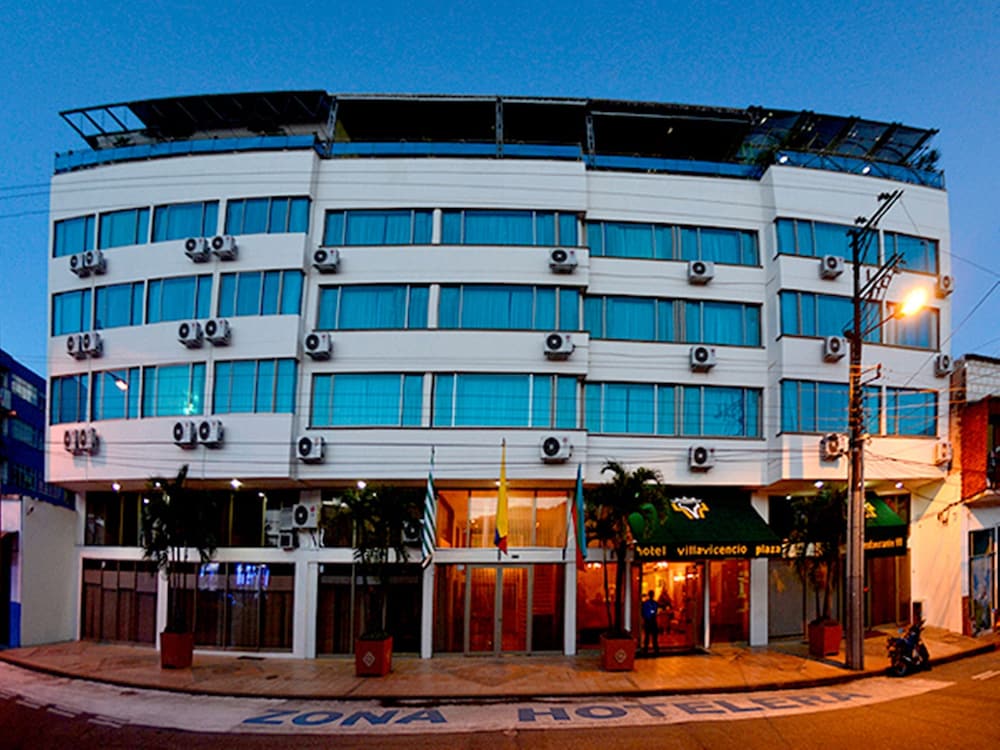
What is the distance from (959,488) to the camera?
953 inches

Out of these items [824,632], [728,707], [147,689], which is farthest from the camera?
[824,632]

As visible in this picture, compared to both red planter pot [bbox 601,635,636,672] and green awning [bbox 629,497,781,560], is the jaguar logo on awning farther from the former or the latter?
red planter pot [bbox 601,635,636,672]

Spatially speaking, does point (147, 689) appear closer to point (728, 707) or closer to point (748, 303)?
point (728, 707)

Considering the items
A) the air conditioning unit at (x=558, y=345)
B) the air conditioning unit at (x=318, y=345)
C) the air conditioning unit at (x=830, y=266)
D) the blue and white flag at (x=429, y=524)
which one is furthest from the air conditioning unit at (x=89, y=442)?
the air conditioning unit at (x=830, y=266)

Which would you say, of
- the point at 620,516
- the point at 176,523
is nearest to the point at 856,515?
the point at 620,516

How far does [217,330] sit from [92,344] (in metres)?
4.86

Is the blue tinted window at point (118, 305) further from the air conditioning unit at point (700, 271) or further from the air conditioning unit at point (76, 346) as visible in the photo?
the air conditioning unit at point (700, 271)

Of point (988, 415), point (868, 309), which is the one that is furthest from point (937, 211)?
point (988, 415)

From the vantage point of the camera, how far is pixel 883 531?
2238 centimetres

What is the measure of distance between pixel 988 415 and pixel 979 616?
259 inches

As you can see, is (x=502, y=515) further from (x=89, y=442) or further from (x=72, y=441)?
(x=72, y=441)

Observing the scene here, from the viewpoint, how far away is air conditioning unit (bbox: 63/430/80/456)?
77.6 ft

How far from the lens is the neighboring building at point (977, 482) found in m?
23.8

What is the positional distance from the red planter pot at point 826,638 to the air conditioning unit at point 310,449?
48.5ft
